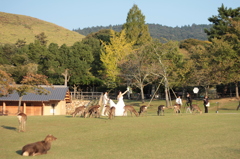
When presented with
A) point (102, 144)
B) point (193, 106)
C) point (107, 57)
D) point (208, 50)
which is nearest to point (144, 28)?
point (107, 57)

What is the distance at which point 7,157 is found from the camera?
13.3m

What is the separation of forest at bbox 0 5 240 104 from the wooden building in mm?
8790

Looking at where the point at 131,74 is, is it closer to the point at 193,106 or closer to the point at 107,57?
the point at 107,57

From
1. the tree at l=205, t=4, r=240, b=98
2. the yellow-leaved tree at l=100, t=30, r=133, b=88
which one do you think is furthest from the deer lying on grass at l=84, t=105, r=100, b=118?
the yellow-leaved tree at l=100, t=30, r=133, b=88

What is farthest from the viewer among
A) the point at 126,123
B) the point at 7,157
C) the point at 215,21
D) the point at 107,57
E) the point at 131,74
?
the point at 215,21

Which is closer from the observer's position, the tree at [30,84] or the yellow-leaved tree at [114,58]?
the tree at [30,84]

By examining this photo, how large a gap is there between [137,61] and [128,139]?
4626 cm

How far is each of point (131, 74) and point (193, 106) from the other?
118 feet

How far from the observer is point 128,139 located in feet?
55.1

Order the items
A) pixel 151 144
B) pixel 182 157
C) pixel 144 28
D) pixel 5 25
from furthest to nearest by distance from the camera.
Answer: pixel 5 25
pixel 144 28
pixel 151 144
pixel 182 157

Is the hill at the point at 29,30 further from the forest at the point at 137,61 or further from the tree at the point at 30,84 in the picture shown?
the tree at the point at 30,84

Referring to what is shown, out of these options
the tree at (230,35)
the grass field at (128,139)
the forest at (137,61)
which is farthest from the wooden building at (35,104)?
the tree at (230,35)

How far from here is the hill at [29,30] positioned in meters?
126

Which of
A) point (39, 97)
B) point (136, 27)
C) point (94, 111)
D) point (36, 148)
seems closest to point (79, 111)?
point (94, 111)
